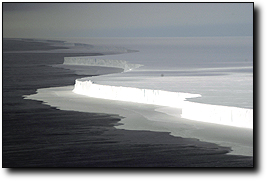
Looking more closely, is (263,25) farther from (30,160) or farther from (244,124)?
(30,160)

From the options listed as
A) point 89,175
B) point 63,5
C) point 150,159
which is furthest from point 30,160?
point 63,5

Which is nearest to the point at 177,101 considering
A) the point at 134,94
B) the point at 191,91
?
the point at 191,91

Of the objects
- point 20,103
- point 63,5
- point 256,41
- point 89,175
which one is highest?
point 63,5

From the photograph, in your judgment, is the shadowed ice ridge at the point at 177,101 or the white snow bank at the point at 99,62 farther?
the white snow bank at the point at 99,62

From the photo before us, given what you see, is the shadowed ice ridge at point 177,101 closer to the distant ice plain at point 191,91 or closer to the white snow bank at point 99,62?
the distant ice plain at point 191,91

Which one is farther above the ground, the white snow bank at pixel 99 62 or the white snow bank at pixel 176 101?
the white snow bank at pixel 99 62

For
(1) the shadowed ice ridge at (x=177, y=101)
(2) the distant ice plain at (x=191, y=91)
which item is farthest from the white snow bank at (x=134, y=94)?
(2) the distant ice plain at (x=191, y=91)

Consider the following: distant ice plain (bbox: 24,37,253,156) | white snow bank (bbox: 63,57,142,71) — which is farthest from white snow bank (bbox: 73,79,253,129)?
white snow bank (bbox: 63,57,142,71)

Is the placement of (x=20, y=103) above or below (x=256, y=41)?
below

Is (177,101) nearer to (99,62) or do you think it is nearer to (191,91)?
(191,91)
